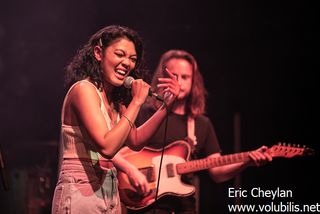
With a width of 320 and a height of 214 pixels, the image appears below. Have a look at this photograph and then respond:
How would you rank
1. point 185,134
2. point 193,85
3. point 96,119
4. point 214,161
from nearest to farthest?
point 96,119 < point 185,134 < point 214,161 < point 193,85

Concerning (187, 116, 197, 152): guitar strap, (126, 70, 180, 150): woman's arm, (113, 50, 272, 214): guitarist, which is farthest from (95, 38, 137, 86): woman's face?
(187, 116, 197, 152): guitar strap

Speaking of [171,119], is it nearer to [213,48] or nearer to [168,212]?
[168,212]

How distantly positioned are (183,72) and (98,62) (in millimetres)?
1690

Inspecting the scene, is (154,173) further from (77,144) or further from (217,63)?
(217,63)

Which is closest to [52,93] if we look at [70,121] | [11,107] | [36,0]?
[11,107]

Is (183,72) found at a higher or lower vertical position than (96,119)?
higher

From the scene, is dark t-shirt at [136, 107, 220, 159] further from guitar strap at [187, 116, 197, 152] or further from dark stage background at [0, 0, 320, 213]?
dark stage background at [0, 0, 320, 213]

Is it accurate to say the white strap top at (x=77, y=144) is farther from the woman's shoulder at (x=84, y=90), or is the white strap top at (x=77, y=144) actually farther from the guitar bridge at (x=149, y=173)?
the guitar bridge at (x=149, y=173)

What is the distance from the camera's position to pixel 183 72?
4012mm

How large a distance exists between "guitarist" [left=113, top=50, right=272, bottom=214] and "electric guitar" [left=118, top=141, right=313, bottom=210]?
0.16 feet

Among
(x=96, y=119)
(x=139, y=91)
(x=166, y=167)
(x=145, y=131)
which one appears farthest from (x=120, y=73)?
(x=166, y=167)

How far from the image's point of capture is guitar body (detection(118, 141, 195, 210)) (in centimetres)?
364

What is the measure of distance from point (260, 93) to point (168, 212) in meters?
2.49

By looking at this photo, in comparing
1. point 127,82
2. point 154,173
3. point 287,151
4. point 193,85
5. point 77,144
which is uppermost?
point 193,85
